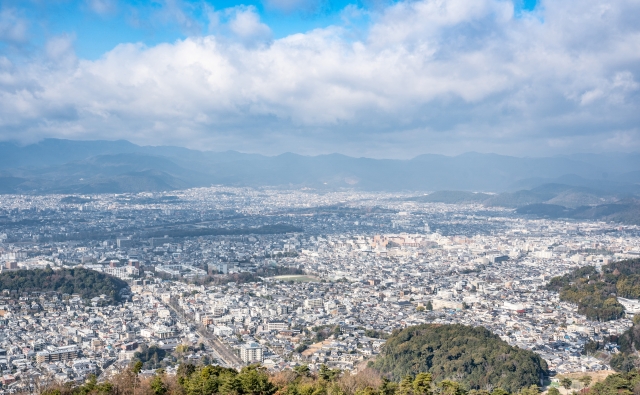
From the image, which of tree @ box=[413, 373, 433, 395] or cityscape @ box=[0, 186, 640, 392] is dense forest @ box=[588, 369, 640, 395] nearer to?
cityscape @ box=[0, 186, 640, 392]

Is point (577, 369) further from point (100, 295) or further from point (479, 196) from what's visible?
point (479, 196)

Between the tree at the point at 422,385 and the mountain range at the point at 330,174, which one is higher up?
the mountain range at the point at 330,174

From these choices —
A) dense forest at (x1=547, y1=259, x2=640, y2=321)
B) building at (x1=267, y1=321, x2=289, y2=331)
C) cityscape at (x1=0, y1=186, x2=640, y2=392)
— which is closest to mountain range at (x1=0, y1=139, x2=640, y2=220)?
cityscape at (x1=0, y1=186, x2=640, y2=392)

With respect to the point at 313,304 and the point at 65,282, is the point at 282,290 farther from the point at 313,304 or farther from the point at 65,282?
the point at 65,282

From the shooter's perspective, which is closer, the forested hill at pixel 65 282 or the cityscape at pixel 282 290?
the cityscape at pixel 282 290

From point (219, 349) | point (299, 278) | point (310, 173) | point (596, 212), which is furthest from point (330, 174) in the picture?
point (219, 349)

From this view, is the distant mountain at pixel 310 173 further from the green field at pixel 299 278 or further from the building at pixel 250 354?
the building at pixel 250 354

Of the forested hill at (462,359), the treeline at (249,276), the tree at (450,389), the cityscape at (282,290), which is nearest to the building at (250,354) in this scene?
the cityscape at (282,290)
